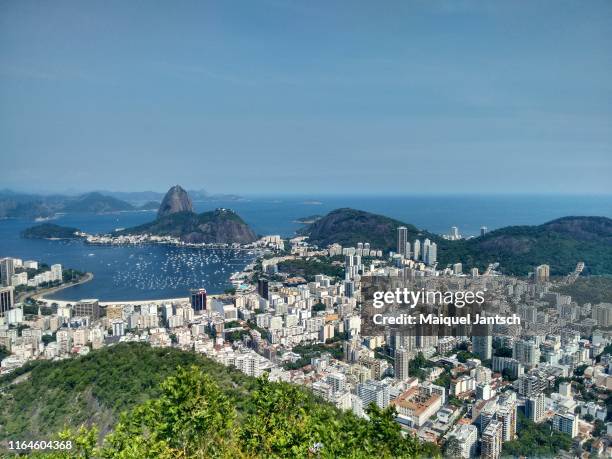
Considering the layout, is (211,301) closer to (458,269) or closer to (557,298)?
(458,269)

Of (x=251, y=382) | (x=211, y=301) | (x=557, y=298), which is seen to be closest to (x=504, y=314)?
(x=557, y=298)

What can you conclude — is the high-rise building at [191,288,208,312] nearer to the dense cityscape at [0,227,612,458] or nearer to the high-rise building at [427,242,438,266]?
the dense cityscape at [0,227,612,458]

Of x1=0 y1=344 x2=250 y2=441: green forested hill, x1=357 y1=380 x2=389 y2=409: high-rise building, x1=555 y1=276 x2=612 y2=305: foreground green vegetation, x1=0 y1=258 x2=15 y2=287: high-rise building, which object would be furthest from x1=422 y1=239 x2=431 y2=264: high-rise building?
x1=0 y1=258 x2=15 y2=287: high-rise building

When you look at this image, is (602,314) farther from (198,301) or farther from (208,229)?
(208,229)

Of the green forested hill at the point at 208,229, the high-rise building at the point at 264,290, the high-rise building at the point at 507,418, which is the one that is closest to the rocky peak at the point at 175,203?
the green forested hill at the point at 208,229

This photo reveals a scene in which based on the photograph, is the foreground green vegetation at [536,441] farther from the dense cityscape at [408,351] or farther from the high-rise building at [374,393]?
the high-rise building at [374,393]

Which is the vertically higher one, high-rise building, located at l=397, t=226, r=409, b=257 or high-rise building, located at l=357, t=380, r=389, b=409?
high-rise building, located at l=397, t=226, r=409, b=257

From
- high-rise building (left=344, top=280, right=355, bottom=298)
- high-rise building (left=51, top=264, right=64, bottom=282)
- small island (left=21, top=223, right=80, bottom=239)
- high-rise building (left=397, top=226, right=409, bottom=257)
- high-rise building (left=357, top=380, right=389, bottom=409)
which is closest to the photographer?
high-rise building (left=357, top=380, right=389, bottom=409)
